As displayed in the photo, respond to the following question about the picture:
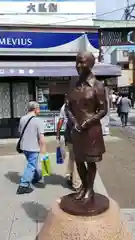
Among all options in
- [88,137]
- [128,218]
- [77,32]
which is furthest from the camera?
[77,32]

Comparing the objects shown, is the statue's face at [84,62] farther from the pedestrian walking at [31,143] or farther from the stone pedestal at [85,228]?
the pedestrian walking at [31,143]

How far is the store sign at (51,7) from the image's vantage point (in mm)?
15562

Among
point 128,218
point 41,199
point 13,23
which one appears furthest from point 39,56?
point 128,218

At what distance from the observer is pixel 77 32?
14477 mm

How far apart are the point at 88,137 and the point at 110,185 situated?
135 inches

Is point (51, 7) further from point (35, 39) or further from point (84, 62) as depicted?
point (84, 62)

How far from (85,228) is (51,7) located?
43.7 feet

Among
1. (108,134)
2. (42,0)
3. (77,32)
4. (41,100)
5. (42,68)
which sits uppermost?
(42,0)

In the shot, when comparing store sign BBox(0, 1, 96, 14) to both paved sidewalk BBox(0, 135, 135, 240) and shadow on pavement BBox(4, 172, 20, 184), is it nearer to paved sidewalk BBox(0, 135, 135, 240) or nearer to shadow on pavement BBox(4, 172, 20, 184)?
paved sidewalk BBox(0, 135, 135, 240)

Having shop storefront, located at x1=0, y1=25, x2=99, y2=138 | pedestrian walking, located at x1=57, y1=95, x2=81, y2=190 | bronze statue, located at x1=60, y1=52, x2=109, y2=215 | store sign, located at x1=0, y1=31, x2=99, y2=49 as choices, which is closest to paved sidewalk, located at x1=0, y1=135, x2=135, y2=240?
pedestrian walking, located at x1=57, y1=95, x2=81, y2=190

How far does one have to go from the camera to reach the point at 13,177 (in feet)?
25.3

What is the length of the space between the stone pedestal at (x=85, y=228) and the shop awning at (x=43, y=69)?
8.74m

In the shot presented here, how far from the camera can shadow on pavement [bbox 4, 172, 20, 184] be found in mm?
7438

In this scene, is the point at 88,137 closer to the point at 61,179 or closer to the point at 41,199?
the point at 41,199
